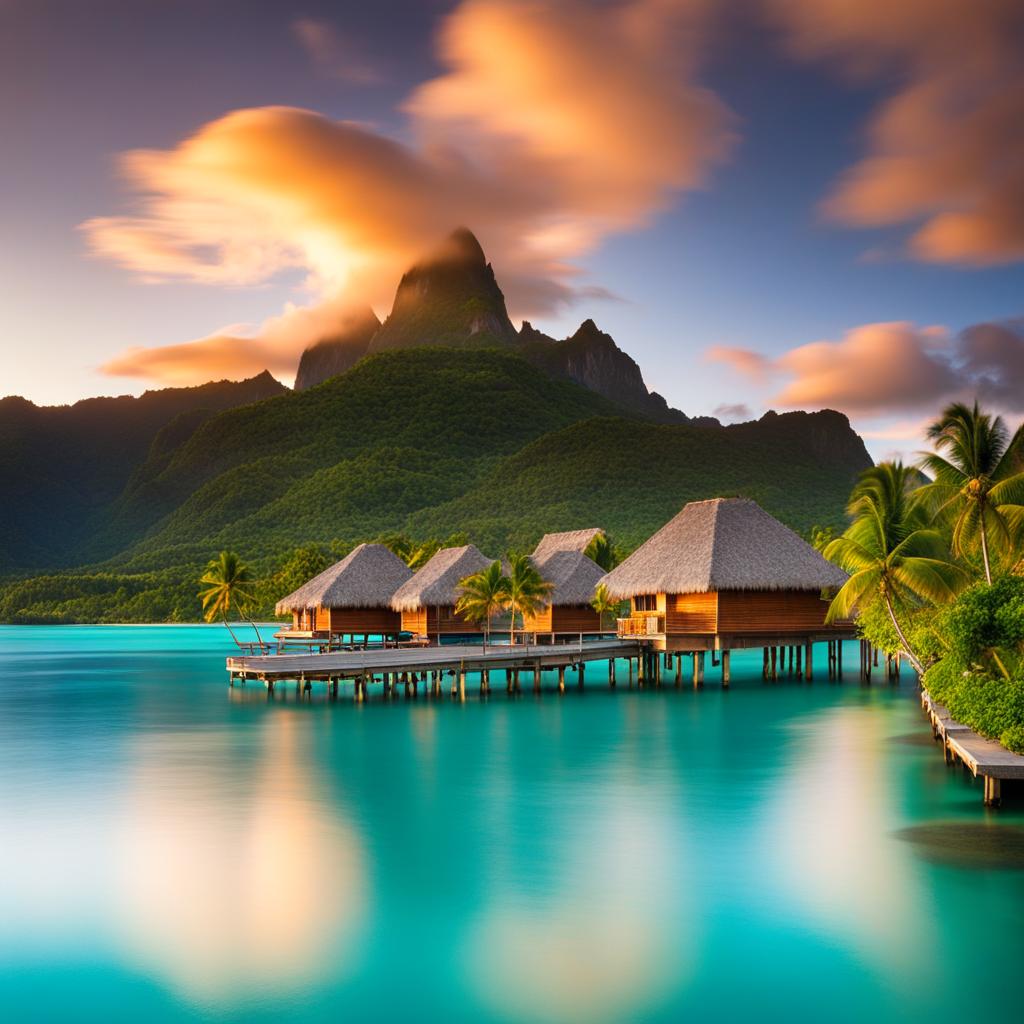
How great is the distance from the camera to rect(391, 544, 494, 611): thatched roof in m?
41.0

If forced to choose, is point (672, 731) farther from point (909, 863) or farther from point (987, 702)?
point (909, 863)

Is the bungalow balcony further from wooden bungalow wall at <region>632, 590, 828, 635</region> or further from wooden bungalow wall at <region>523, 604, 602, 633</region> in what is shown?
wooden bungalow wall at <region>523, 604, 602, 633</region>

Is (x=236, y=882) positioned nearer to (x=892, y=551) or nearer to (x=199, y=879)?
(x=199, y=879)

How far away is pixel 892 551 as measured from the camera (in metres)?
22.5

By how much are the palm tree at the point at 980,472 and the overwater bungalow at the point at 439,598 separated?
849 inches

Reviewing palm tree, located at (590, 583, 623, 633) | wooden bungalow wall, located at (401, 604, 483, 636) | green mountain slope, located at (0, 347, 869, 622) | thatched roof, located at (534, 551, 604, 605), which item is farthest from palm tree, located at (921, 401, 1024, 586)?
green mountain slope, located at (0, 347, 869, 622)

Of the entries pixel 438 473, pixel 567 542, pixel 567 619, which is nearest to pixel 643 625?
pixel 567 619

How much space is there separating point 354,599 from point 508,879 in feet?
100

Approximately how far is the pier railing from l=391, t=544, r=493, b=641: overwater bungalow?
8539mm

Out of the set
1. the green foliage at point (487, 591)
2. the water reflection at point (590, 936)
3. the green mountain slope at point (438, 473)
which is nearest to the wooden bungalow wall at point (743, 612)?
the green foliage at point (487, 591)

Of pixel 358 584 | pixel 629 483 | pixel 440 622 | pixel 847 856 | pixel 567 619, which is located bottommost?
pixel 847 856

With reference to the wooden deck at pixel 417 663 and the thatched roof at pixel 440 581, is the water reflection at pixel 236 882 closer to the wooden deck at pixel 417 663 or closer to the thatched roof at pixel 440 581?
the wooden deck at pixel 417 663

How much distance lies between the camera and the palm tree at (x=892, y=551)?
71.1ft

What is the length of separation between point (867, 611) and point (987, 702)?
11066 mm
